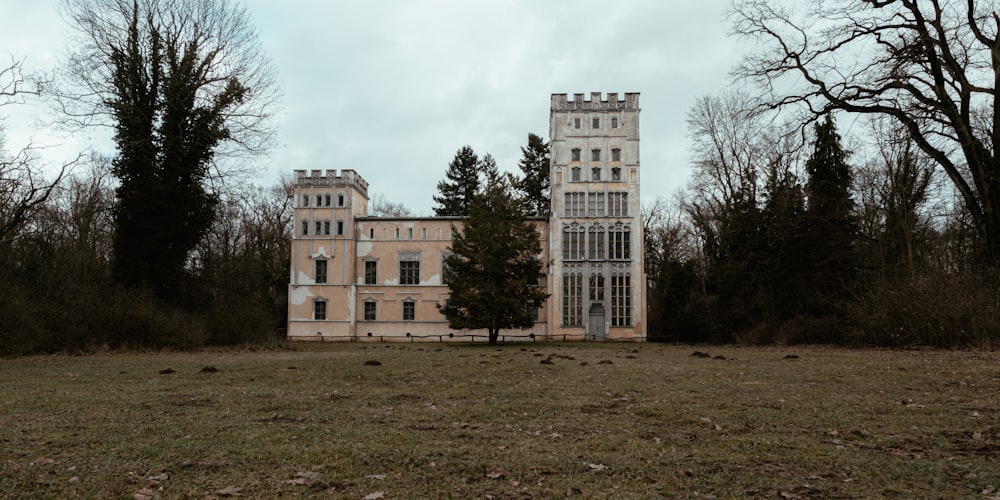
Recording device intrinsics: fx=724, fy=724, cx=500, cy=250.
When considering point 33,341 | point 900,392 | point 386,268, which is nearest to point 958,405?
point 900,392

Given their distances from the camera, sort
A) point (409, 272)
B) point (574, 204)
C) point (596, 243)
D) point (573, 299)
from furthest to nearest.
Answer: point (409, 272) < point (574, 204) < point (596, 243) < point (573, 299)

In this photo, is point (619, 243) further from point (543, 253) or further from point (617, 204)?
point (543, 253)

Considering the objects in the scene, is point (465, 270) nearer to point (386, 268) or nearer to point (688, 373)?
point (386, 268)

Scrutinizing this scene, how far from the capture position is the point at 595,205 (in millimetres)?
46906

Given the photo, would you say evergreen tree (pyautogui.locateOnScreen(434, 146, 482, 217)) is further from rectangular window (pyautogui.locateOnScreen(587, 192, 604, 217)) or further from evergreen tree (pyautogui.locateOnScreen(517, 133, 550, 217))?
rectangular window (pyautogui.locateOnScreen(587, 192, 604, 217))

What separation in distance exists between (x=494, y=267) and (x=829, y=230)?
52.4ft

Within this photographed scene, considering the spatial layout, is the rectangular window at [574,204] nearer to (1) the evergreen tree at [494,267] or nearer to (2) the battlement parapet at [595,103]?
(2) the battlement parapet at [595,103]

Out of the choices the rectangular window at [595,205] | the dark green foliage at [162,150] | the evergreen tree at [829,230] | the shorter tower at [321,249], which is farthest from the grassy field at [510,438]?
the shorter tower at [321,249]

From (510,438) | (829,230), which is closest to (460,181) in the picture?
(829,230)

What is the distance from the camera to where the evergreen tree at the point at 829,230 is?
112 ft

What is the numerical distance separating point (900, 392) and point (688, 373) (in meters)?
4.16

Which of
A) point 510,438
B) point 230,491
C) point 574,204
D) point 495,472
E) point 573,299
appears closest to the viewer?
point 230,491

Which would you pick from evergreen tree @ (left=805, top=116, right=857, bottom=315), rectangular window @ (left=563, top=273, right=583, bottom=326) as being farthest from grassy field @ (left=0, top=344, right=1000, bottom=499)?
rectangular window @ (left=563, top=273, right=583, bottom=326)

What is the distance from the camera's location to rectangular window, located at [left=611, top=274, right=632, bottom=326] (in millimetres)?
45719
